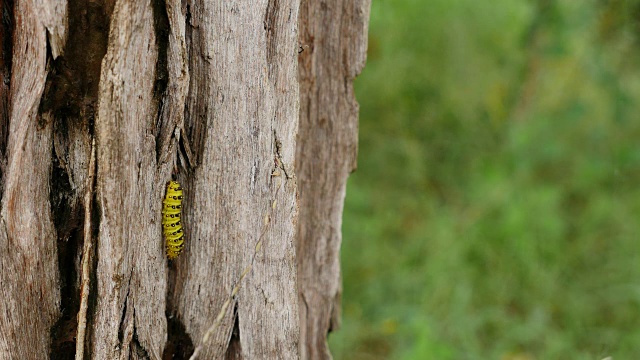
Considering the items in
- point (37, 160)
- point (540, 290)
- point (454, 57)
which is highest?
point (454, 57)

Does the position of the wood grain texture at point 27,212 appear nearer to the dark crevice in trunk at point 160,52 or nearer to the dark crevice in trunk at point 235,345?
the dark crevice in trunk at point 160,52

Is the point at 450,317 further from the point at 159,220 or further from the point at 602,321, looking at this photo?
the point at 159,220

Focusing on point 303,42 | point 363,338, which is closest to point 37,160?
point 303,42

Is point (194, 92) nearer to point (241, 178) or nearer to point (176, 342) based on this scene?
point (241, 178)

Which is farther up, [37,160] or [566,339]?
[37,160]

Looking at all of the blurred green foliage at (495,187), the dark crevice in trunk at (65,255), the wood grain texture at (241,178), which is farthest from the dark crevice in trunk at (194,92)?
the blurred green foliage at (495,187)

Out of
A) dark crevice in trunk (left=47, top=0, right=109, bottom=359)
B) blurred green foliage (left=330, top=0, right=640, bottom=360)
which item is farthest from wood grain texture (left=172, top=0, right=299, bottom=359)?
blurred green foliage (left=330, top=0, right=640, bottom=360)
